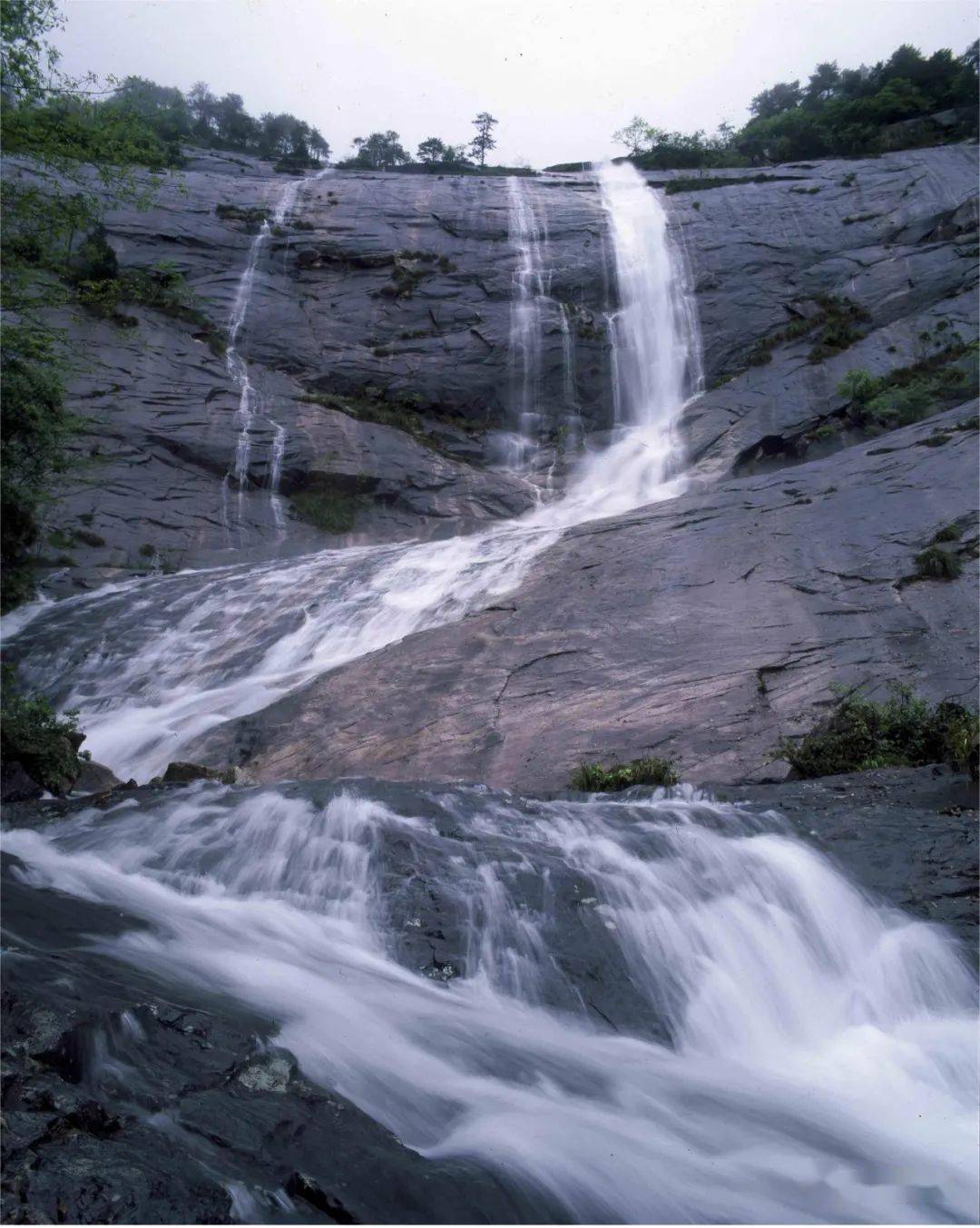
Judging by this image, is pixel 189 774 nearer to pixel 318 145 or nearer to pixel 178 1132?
pixel 178 1132

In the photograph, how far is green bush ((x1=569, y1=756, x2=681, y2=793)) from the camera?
8867mm

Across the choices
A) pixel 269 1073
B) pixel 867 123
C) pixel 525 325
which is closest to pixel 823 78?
pixel 867 123

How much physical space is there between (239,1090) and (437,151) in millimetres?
52719

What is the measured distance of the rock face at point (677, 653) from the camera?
9719 mm

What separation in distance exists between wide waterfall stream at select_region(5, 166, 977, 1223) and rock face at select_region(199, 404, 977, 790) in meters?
1.30

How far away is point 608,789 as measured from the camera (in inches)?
351

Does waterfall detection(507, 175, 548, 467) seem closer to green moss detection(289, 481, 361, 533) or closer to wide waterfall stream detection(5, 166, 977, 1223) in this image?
green moss detection(289, 481, 361, 533)

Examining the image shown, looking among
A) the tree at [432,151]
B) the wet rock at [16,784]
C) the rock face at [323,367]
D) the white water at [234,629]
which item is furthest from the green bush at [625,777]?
the tree at [432,151]

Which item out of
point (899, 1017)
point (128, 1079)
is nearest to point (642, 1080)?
point (899, 1017)

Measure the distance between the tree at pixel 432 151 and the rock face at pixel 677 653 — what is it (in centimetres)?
4226

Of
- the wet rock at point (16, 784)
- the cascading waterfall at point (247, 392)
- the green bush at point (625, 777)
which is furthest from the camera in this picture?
the cascading waterfall at point (247, 392)

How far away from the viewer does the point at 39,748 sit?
9.50 metres

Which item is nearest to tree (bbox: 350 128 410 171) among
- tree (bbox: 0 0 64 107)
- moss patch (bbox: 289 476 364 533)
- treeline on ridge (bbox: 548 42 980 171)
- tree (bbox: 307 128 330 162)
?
tree (bbox: 307 128 330 162)

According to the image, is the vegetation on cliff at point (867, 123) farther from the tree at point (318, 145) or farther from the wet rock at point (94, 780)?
the wet rock at point (94, 780)
